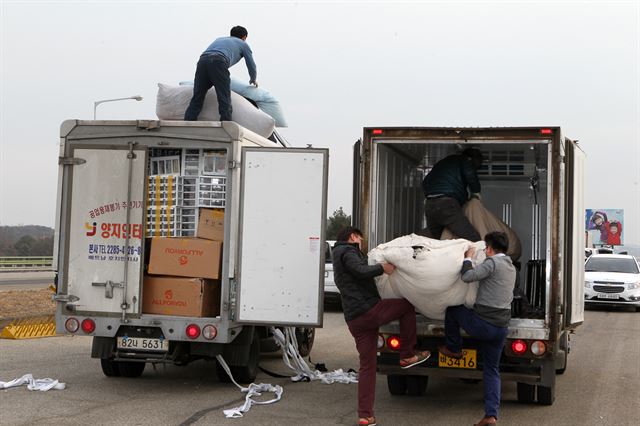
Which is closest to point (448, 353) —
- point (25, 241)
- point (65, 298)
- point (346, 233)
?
point (346, 233)

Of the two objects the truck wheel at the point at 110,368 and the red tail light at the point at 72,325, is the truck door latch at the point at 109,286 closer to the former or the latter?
the red tail light at the point at 72,325

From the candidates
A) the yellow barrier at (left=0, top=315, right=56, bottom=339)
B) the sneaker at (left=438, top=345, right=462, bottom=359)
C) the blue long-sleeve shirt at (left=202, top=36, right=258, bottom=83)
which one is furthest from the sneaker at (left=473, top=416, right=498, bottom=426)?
the yellow barrier at (left=0, top=315, right=56, bottom=339)

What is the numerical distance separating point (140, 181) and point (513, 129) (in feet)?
13.1

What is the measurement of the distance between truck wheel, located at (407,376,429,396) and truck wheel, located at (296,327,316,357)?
2.81 meters

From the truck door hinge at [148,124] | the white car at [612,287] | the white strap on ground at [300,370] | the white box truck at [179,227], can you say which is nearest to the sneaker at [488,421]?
the white box truck at [179,227]

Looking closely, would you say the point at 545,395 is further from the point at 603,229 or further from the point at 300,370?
the point at 603,229

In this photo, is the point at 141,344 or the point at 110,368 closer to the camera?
the point at 141,344

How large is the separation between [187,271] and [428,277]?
2.80 meters

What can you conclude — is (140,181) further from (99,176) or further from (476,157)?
(476,157)

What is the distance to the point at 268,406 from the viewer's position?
→ 855cm

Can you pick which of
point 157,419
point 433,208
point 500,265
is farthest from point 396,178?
point 157,419

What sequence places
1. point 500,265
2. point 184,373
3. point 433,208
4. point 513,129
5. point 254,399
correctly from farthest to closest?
1. point 184,373
2. point 433,208
3. point 254,399
4. point 513,129
5. point 500,265

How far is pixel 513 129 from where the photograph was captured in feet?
27.0

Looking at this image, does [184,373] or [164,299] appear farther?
[184,373]
